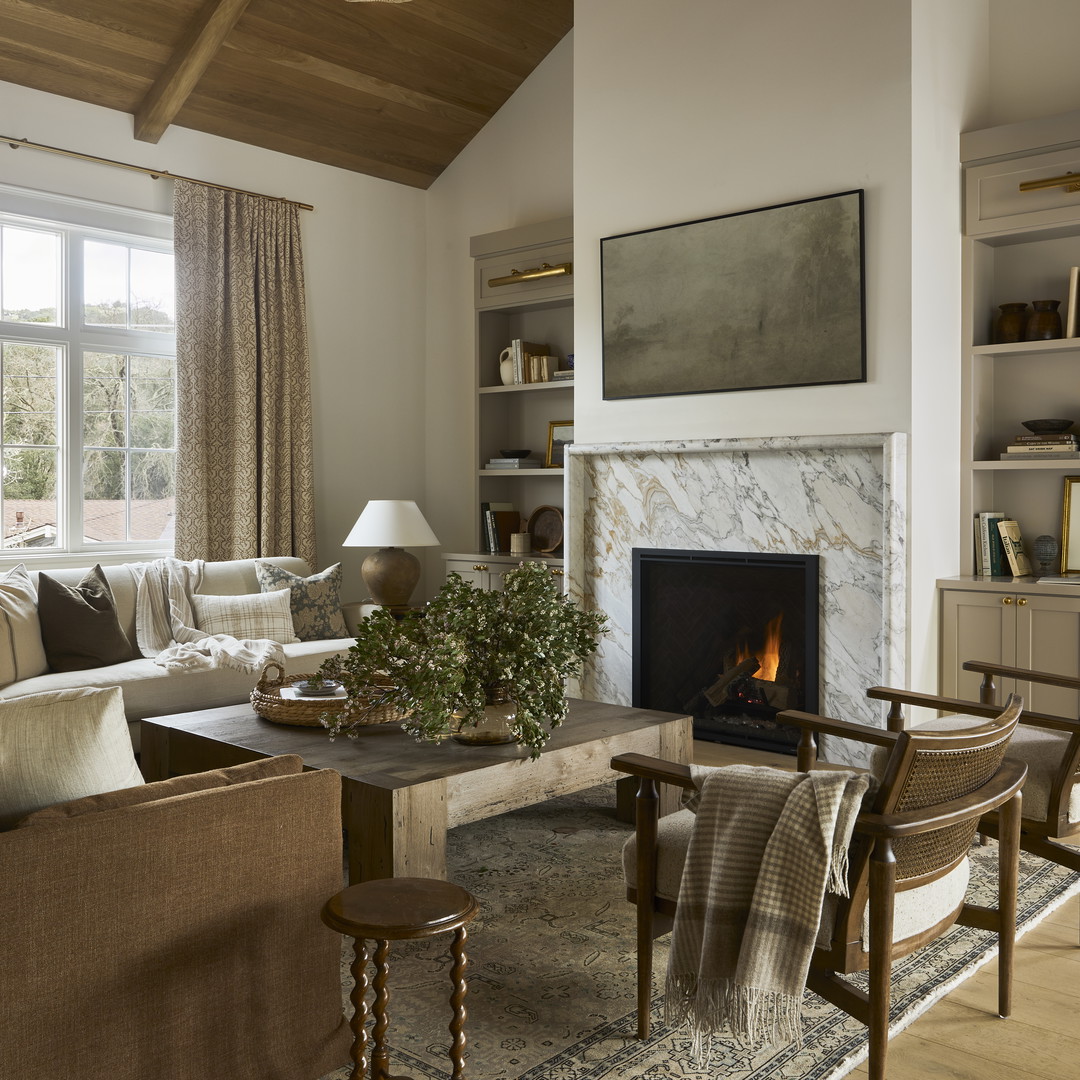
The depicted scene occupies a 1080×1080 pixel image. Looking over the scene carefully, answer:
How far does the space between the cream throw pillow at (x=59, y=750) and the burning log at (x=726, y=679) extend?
3.41 meters

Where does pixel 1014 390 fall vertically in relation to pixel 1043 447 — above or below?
above

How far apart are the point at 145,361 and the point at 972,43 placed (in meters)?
4.23

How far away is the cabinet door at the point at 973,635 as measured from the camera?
4266mm

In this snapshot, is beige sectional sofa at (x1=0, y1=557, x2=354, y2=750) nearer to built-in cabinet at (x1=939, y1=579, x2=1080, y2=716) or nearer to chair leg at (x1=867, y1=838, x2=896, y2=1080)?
built-in cabinet at (x1=939, y1=579, x2=1080, y2=716)

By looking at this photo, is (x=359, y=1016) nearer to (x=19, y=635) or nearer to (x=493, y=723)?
(x=493, y=723)

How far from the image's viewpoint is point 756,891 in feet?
6.16

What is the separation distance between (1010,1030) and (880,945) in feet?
2.15

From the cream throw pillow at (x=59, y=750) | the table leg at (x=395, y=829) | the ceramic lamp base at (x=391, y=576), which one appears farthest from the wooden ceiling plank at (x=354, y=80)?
the cream throw pillow at (x=59, y=750)

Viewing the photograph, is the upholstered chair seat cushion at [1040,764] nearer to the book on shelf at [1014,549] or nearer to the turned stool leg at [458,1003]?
the turned stool leg at [458,1003]

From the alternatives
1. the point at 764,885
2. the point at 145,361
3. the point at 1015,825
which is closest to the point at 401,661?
the point at 764,885

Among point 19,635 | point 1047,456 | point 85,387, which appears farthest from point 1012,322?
point 85,387

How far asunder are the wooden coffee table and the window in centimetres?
231

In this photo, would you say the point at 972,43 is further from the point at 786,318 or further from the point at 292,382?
the point at 292,382

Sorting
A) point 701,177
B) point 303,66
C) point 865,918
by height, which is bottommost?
point 865,918
